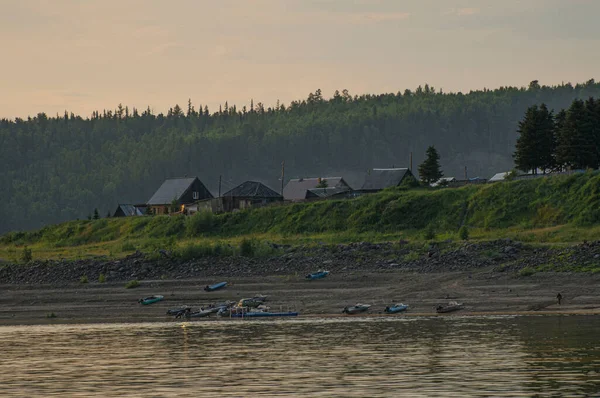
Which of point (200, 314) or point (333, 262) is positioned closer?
point (200, 314)

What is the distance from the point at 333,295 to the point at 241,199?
6658 centimetres

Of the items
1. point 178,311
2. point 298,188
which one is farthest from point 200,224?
point 298,188

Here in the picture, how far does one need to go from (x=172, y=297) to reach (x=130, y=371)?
25812mm

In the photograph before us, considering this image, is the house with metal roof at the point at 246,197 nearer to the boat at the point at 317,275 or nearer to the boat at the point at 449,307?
the boat at the point at 317,275

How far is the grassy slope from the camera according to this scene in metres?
75.6

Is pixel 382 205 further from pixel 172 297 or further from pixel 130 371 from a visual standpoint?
pixel 130 371

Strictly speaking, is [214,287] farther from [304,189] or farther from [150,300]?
[304,189]

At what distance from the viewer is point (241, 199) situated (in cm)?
12356

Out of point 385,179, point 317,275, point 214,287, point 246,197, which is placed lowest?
point 214,287

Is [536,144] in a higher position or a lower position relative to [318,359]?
higher

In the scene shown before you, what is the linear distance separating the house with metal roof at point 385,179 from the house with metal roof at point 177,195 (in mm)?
26978

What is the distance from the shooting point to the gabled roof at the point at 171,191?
142750mm

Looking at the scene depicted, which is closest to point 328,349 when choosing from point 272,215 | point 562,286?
point 562,286

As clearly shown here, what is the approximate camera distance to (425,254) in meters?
64.5
